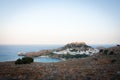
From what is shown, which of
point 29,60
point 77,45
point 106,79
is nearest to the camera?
point 106,79

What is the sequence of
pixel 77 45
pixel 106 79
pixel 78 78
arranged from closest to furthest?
pixel 106 79 < pixel 78 78 < pixel 77 45

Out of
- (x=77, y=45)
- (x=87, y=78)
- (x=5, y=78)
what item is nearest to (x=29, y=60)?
(x=5, y=78)

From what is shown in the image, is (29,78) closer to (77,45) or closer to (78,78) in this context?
(78,78)

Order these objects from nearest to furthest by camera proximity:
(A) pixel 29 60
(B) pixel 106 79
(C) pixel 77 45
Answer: (B) pixel 106 79, (A) pixel 29 60, (C) pixel 77 45

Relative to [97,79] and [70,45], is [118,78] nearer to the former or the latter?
[97,79]

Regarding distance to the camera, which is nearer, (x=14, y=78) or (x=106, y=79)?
(x=106, y=79)

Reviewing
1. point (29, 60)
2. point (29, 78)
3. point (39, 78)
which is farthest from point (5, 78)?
point (29, 60)

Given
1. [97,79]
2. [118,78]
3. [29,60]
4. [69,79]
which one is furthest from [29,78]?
[29,60]

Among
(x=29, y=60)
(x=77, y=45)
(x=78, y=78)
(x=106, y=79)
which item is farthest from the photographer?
(x=77, y=45)

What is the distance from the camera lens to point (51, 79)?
39.4 feet

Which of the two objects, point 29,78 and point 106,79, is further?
point 29,78

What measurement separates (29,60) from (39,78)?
63.0 feet

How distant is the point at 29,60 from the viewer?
31.0 metres

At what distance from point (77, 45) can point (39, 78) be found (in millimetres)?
132452
